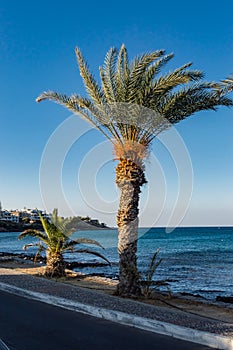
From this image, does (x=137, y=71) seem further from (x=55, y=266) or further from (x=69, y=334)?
(x=55, y=266)

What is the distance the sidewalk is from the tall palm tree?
175 centimetres

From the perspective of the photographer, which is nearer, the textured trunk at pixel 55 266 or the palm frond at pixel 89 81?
the palm frond at pixel 89 81

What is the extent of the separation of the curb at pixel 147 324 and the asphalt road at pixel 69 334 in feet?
0.68

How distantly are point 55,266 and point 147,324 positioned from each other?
34.0ft

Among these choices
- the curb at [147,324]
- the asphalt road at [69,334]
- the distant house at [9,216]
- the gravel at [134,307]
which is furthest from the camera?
the distant house at [9,216]

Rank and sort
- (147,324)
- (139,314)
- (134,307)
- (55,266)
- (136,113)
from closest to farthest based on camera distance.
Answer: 1. (147,324)
2. (139,314)
3. (134,307)
4. (136,113)
5. (55,266)

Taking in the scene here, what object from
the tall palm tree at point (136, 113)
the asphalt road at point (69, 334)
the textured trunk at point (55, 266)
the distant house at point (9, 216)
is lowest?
the asphalt road at point (69, 334)

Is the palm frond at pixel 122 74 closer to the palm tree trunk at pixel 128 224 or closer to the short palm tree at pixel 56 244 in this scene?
the palm tree trunk at pixel 128 224

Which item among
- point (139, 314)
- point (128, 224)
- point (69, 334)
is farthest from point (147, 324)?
point (128, 224)

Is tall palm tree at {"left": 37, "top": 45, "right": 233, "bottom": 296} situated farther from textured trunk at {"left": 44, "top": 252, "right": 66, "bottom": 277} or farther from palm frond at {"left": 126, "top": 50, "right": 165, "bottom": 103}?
textured trunk at {"left": 44, "top": 252, "right": 66, "bottom": 277}

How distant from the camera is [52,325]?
8305 millimetres

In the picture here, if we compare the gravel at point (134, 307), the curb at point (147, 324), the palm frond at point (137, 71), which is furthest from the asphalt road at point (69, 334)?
the palm frond at point (137, 71)

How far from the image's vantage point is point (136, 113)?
1266 cm

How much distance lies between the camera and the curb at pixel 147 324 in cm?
717
